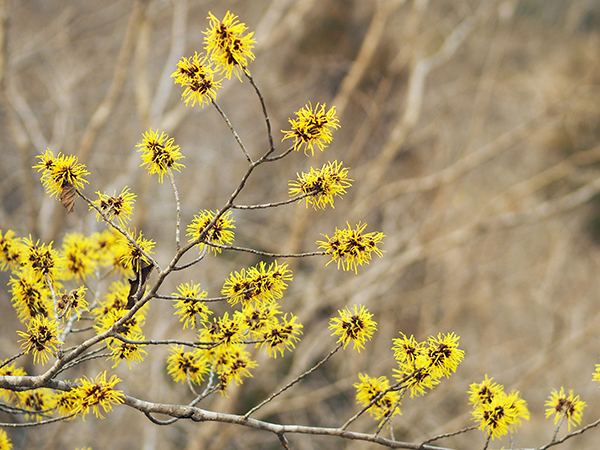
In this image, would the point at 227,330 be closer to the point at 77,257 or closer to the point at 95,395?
the point at 95,395

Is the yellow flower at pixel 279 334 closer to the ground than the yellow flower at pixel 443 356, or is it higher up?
higher up

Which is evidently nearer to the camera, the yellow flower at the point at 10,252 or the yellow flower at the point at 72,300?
the yellow flower at the point at 72,300

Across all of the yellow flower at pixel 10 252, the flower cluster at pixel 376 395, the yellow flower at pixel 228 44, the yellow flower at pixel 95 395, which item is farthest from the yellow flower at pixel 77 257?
the flower cluster at pixel 376 395

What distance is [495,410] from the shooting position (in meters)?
1.05

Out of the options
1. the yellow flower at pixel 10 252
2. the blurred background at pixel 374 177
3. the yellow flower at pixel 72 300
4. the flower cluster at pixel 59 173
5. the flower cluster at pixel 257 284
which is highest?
the blurred background at pixel 374 177

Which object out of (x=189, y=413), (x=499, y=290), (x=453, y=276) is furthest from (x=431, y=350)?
(x=499, y=290)

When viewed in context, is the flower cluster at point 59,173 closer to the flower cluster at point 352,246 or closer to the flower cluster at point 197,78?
the flower cluster at point 197,78

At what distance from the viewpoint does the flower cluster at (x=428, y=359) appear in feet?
3.33

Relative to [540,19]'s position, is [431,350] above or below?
below

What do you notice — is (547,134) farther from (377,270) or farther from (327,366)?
(327,366)

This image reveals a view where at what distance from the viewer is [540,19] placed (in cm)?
722

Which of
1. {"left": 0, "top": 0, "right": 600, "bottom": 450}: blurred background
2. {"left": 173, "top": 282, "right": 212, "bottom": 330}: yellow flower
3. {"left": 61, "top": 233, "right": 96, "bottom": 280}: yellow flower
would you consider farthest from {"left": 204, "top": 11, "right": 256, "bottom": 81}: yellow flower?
{"left": 0, "top": 0, "right": 600, "bottom": 450}: blurred background

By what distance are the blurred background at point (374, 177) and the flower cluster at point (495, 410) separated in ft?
9.52

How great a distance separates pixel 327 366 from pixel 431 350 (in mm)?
5267
